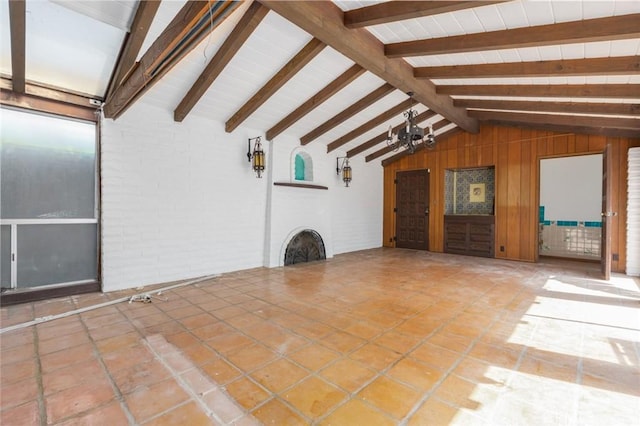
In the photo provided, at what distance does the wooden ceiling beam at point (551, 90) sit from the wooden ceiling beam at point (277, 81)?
2.42 metres

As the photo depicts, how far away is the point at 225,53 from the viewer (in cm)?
313

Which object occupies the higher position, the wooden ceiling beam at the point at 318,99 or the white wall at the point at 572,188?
the wooden ceiling beam at the point at 318,99

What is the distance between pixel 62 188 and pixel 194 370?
3.24 meters

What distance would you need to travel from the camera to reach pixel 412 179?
774cm

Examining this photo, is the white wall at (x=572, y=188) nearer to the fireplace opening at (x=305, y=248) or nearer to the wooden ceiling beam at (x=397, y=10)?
the fireplace opening at (x=305, y=248)

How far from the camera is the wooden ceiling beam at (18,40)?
2088mm

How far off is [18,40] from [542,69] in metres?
5.16

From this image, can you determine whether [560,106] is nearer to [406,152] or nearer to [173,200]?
[406,152]

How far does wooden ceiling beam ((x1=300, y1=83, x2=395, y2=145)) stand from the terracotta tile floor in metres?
3.11

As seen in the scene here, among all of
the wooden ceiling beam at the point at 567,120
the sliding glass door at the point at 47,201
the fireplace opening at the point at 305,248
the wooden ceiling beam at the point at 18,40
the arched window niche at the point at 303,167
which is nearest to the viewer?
the wooden ceiling beam at the point at 18,40

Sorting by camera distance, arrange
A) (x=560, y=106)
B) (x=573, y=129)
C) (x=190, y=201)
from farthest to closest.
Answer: (x=573, y=129) → (x=190, y=201) → (x=560, y=106)

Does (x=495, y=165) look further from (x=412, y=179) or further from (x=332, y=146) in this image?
(x=332, y=146)

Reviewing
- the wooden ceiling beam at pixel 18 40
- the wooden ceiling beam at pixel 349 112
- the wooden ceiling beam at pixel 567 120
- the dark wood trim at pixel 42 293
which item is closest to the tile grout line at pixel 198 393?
the dark wood trim at pixel 42 293

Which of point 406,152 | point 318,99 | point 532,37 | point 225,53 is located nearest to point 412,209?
point 406,152
